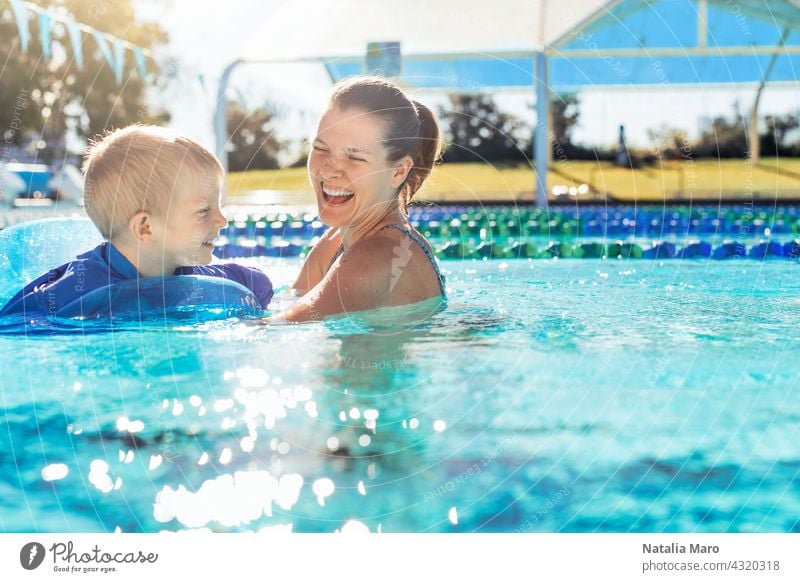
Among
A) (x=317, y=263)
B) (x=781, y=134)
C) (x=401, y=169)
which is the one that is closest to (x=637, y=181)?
(x=781, y=134)

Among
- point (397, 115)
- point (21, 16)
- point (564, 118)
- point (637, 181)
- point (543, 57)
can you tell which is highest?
point (21, 16)

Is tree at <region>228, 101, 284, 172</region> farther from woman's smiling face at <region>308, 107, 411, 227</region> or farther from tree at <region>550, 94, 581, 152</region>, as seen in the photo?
woman's smiling face at <region>308, 107, 411, 227</region>

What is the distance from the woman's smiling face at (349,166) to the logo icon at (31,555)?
1.51m

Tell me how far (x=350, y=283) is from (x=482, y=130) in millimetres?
14105

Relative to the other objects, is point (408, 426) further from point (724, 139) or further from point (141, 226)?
point (724, 139)

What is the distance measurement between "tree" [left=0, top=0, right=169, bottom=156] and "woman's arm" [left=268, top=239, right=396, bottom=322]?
16347 millimetres

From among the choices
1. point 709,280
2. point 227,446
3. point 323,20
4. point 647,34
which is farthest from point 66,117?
point 227,446

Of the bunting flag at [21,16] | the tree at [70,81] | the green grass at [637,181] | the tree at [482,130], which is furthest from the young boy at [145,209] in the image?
the tree at [70,81]

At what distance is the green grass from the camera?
1255cm

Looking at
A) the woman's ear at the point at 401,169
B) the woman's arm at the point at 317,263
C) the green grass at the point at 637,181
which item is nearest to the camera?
the woman's ear at the point at 401,169

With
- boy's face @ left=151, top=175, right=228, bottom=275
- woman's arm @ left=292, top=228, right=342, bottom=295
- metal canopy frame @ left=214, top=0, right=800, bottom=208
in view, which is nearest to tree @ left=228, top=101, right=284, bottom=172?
metal canopy frame @ left=214, top=0, right=800, bottom=208

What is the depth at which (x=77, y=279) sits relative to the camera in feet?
8.79

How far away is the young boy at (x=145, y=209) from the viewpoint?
8.69 feet

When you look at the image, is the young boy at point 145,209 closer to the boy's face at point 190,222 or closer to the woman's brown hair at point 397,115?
the boy's face at point 190,222
